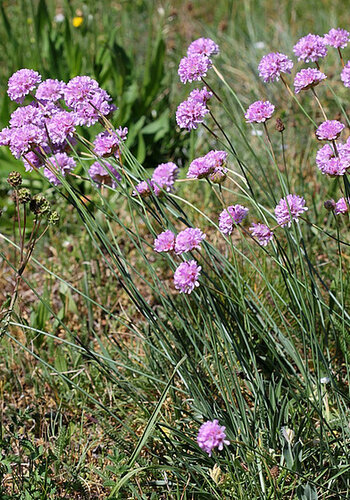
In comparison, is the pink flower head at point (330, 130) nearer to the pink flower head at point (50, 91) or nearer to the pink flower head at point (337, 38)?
the pink flower head at point (337, 38)

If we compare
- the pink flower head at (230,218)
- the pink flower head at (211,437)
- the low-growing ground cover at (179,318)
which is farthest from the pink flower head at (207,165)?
A: the pink flower head at (211,437)

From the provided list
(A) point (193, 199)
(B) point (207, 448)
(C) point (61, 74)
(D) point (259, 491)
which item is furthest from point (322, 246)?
(C) point (61, 74)

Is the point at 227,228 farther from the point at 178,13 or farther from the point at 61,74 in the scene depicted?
the point at 178,13

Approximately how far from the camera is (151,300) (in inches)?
91.2

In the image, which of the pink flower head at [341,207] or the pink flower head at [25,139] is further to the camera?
the pink flower head at [341,207]

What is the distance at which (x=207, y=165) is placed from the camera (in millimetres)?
1399

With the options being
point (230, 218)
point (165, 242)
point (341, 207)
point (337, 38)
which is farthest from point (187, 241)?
point (337, 38)

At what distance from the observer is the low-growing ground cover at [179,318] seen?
1.43 meters

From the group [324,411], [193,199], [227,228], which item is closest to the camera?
[227,228]

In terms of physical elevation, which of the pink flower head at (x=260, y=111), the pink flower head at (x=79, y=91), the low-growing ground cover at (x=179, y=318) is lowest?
the low-growing ground cover at (x=179, y=318)

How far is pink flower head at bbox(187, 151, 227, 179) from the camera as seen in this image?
55.2 inches

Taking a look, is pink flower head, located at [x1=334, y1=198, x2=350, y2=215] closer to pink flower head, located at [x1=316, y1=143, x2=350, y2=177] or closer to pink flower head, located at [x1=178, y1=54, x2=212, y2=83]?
pink flower head, located at [x1=316, y1=143, x2=350, y2=177]

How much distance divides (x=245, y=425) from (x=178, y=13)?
3.47 meters

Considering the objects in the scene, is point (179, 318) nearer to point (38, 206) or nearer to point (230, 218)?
point (230, 218)
